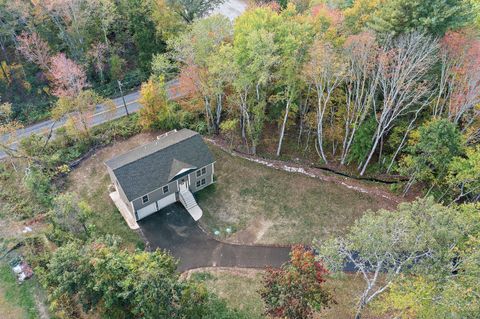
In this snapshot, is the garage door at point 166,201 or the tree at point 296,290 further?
the garage door at point 166,201

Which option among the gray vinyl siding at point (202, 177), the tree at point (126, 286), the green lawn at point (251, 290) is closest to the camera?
the tree at point (126, 286)

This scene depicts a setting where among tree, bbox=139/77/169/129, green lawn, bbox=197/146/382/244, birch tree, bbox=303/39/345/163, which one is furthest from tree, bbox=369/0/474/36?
tree, bbox=139/77/169/129

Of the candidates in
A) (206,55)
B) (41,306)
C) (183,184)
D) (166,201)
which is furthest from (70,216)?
(206,55)

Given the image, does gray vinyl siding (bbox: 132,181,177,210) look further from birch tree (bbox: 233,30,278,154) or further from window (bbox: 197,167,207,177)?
birch tree (bbox: 233,30,278,154)

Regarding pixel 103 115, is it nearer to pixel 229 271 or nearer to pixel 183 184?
pixel 183 184

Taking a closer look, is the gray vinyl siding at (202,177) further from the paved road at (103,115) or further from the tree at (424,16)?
the tree at (424,16)

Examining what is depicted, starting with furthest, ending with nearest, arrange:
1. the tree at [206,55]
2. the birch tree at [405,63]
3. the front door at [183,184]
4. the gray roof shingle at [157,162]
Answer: the front door at [183,184] → the tree at [206,55] → the gray roof shingle at [157,162] → the birch tree at [405,63]

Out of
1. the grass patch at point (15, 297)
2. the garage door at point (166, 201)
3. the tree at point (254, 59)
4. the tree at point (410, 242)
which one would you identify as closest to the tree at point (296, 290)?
the tree at point (410, 242)
